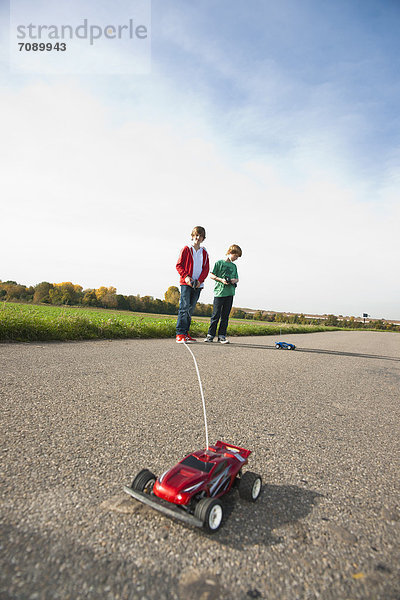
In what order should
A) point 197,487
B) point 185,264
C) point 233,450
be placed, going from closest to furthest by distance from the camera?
point 197,487, point 233,450, point 185,264

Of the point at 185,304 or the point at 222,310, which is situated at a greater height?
the point at 185,304

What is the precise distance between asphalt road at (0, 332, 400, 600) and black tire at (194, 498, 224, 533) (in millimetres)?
49

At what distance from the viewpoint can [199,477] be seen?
60.1 inches

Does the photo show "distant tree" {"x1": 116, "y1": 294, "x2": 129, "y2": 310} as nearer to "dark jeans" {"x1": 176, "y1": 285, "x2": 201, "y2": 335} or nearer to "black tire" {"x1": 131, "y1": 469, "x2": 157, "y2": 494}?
"dark jeans" {"x1": 176, "y1": 285, "x2": 201, "y2": 335}

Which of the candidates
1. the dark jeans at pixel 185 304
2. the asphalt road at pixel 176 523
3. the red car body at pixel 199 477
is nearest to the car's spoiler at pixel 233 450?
the red car body at pixel 199 477

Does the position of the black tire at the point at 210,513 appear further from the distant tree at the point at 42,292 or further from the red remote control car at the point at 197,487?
the distant tree at the point at 42,292

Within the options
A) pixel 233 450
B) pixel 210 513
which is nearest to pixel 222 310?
pixel 233 450

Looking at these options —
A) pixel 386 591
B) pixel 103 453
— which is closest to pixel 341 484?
pixel 386 591

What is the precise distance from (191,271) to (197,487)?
5817mm

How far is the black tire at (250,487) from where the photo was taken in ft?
5.39

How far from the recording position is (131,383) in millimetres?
3828

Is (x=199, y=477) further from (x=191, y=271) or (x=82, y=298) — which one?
(x=82, y=298)

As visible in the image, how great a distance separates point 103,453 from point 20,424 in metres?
0.76

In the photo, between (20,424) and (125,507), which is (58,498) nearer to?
(125,507)
